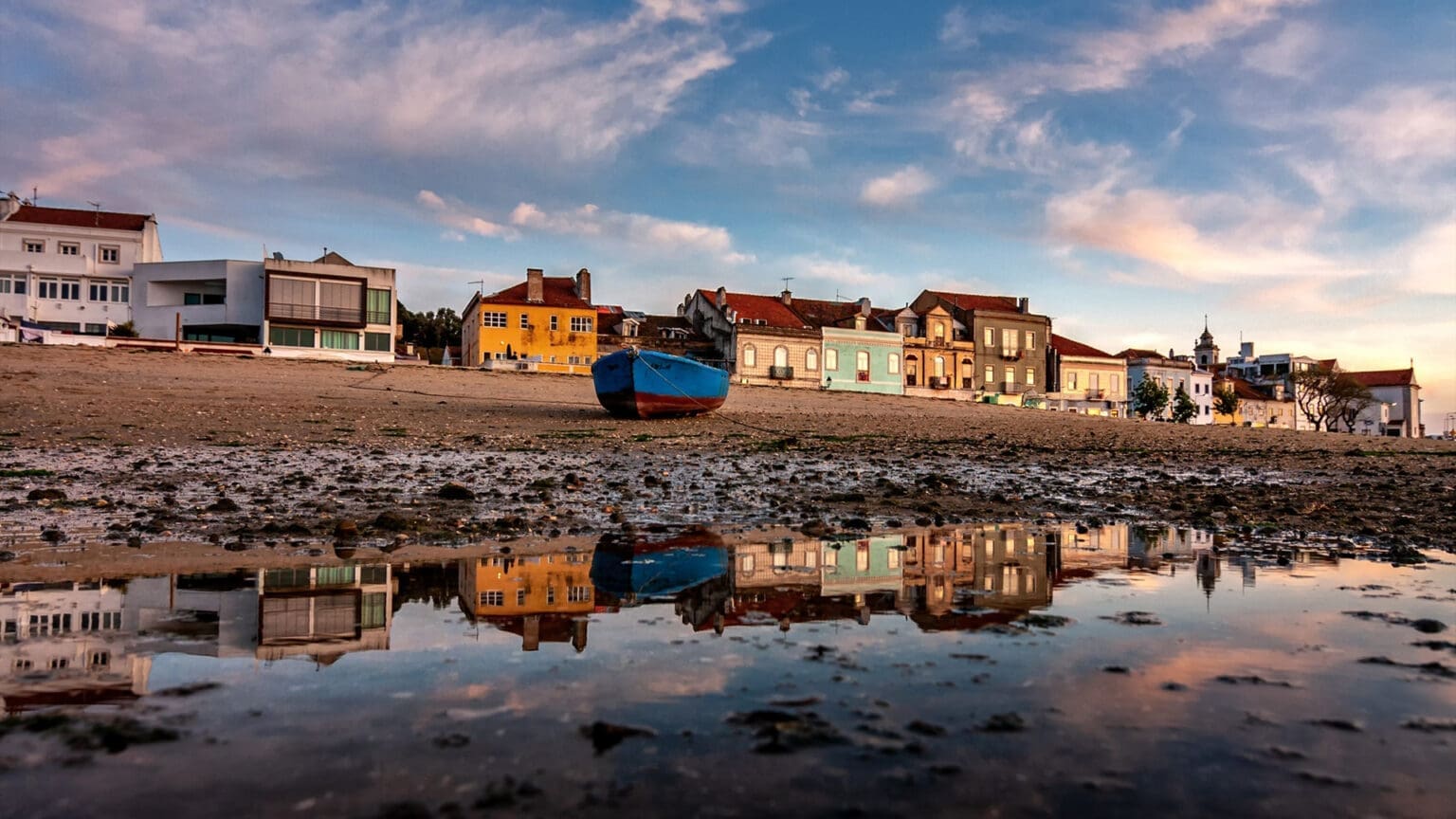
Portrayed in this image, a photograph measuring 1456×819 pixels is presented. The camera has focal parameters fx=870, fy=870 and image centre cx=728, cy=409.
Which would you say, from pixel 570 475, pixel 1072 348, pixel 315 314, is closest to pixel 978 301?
pixel 1072 348

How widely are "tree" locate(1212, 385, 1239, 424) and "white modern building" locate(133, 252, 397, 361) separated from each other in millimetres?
83000

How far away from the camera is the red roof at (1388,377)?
114938 millimetres

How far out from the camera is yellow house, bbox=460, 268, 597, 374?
199 feet

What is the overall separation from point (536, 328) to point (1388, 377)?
11750 cm

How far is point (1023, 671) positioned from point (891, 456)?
1115cm

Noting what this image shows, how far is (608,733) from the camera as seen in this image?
2615 millimetres

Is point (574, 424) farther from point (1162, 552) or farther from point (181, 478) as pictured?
point (1162, 552)

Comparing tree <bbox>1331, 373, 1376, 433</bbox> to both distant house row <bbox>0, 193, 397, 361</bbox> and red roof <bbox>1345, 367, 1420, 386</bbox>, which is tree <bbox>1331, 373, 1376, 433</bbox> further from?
distant house row <bbox>0, 193, 397, 361</bbox>

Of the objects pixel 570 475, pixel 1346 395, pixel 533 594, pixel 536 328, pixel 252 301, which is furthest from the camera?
pixel 1346 395

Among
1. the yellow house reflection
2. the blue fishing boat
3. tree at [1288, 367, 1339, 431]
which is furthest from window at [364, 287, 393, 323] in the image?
tree at [1288, 367, 1339, 431]

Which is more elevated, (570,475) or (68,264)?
(68,264)

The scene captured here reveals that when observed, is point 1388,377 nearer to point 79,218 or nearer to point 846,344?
point 846,344

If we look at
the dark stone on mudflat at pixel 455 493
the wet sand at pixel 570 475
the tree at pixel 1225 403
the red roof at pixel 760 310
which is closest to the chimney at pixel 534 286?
the red roof at pixel 760 310

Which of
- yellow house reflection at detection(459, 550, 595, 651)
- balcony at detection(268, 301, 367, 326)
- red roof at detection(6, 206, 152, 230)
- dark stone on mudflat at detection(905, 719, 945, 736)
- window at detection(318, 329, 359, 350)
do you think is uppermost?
red roof at detection(6, 206, 152, 230)
